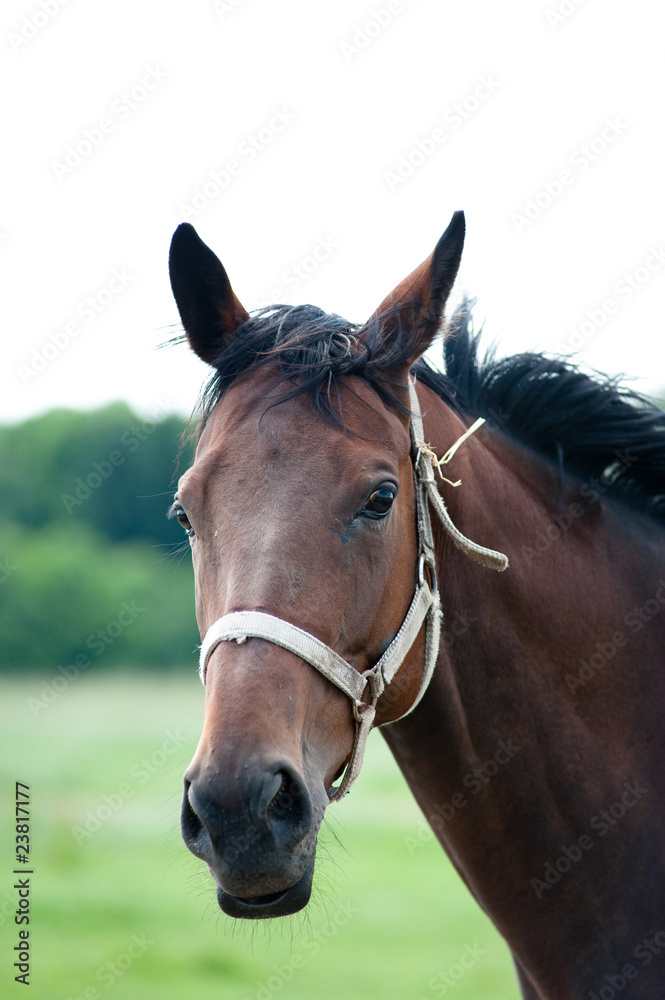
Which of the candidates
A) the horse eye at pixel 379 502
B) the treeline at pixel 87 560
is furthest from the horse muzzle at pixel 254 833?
the treeline at pixel 87 560

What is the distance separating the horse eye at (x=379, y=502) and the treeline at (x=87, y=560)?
26.9 metres

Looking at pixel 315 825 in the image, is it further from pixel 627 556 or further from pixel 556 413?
pixel 556 413

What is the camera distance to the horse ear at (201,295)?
9.51 ft

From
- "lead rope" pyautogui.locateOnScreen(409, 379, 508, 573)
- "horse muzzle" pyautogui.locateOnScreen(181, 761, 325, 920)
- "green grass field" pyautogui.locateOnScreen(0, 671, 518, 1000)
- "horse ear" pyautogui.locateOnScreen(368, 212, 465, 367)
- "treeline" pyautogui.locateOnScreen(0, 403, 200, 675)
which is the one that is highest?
"horse ear" pyautogui.locateOnScreen(368, 212, 465, 367)

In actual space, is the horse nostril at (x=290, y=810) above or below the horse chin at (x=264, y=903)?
above

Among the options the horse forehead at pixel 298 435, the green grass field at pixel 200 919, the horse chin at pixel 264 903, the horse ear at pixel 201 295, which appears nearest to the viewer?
the horse chin at pixel 264 903

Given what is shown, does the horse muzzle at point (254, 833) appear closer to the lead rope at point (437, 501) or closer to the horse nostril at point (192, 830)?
the horse nostril at point (192, 830)

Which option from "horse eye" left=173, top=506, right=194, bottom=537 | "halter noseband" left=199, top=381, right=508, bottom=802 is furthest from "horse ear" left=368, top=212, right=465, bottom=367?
"horse eye" left=173, top=506, right=194, bottom=537

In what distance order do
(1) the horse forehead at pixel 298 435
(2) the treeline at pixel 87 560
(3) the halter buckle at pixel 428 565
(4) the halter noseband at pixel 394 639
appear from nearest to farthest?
1. (4) the halter noseband at pixel 394 639
2. (1) the horse forehead at pixel 298 435
3. (3) the halter buckle at pixel 428 565
4. (2) the treeline at pixel 87 560

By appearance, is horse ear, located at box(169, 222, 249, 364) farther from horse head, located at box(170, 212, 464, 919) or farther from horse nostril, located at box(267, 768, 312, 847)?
horse nostril, located at box(267, 768, 312, 847)

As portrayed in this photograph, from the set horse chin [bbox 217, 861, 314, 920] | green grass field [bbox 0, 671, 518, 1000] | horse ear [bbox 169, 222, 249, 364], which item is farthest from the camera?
green grass field [bbox 0, 671, 518, 1000]

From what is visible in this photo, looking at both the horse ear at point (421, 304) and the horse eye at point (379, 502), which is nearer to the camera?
the horse eye at point (379, 502)

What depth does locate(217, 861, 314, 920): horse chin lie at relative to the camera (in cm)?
209

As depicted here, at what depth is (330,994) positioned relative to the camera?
7797 mm
